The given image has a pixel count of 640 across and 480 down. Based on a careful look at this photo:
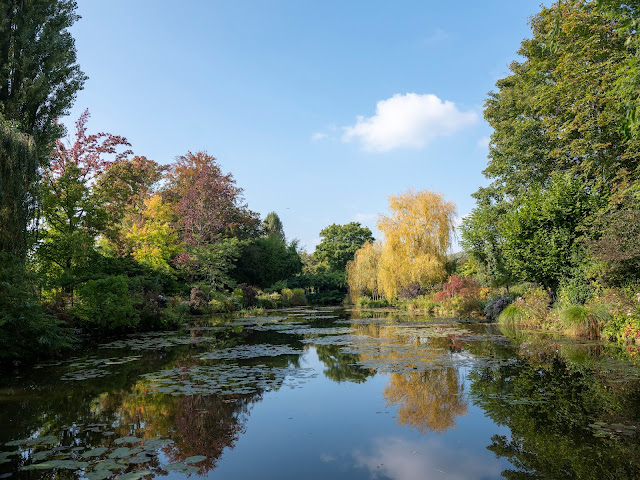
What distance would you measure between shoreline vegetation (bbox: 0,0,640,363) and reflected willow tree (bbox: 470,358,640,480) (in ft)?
10.0

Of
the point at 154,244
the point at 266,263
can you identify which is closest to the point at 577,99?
the point at 154,244

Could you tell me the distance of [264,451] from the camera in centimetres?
413

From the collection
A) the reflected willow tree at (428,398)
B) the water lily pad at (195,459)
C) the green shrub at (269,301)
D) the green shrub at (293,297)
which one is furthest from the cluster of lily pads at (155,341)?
the green shrub at (293,297)

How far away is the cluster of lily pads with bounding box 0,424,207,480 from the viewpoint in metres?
3.54

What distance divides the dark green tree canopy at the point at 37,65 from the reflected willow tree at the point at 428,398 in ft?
36.1

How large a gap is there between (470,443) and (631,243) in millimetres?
8664

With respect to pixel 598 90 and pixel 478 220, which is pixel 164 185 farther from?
pixel 598 90

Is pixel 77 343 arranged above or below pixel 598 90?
below

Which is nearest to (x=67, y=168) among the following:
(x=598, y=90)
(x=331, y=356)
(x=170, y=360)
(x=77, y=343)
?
(x=77, y=343)

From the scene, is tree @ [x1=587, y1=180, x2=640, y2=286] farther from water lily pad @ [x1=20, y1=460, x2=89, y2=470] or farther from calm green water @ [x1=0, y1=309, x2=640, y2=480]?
water lily pad @ [x1=20, y1=460, x2=89, y2=470]

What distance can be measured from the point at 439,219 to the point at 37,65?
21.1m

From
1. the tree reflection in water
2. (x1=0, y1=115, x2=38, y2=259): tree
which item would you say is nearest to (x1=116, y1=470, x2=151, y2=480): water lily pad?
the tree reflection in water

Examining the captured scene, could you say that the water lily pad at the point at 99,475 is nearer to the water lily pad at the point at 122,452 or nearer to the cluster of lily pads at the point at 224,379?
the water lily pad at the point at 122,452

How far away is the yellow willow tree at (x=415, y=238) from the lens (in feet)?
81.2
